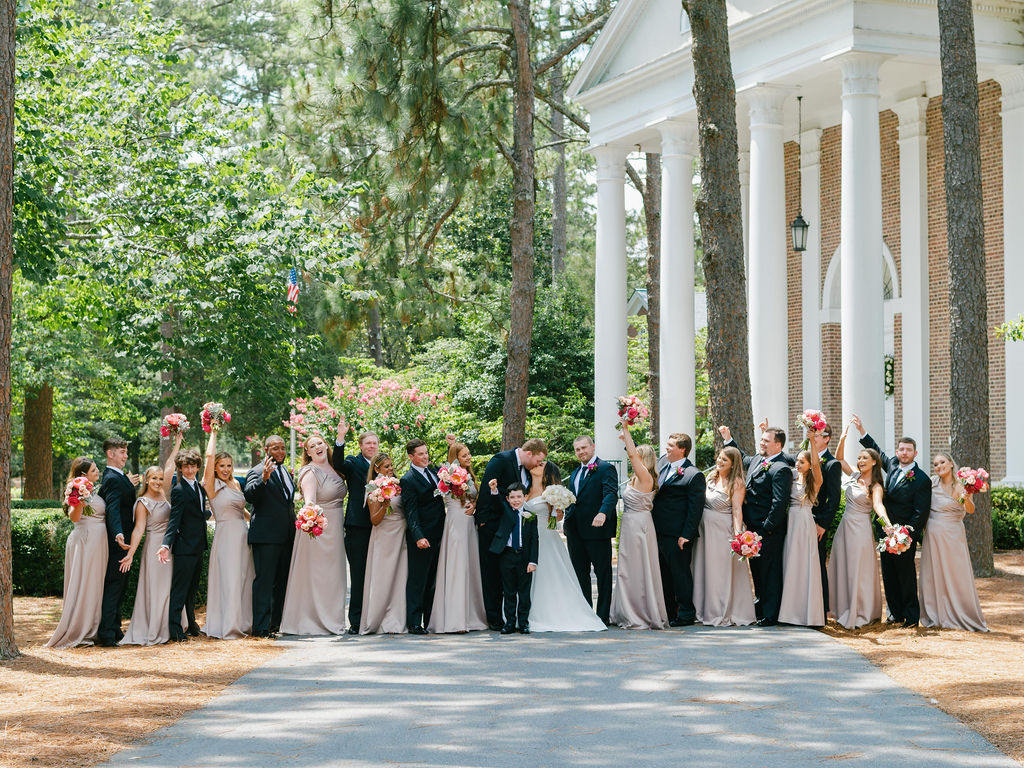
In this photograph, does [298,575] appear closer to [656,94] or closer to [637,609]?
[637,609]

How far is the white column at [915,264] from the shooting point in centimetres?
2189

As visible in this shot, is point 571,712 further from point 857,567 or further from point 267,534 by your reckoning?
point 857,567

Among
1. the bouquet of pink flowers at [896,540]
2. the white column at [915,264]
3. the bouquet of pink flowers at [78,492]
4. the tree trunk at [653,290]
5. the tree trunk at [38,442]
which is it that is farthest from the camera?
the tree trunk at [653,290]

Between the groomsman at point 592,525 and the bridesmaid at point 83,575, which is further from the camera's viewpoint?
the groomsman at point 592,525

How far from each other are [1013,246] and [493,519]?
12.0 meters

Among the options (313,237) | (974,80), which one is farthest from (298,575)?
(974,80)

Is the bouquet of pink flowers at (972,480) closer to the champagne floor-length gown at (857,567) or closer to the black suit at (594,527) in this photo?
the champagne floor-length gown at (857,567)

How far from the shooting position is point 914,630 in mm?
11391

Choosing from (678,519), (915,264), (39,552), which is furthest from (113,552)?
(915,264)

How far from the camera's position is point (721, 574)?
39.5 feet

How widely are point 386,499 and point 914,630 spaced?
5.08m

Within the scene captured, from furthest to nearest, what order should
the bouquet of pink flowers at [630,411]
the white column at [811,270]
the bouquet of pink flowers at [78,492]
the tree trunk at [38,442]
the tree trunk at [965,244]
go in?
the tree trunk at [38,442] < the white column at [811,270] < the tree trunk at [965,244] < the bouquet of pink flowers at [630,411] < the bouquet of pink flowers at [78,492]

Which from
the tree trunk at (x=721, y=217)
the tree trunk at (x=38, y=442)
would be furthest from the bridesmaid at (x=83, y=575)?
the tree trunk at (x=38, y=442)

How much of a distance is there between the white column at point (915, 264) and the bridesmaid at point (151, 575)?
14.8 m
